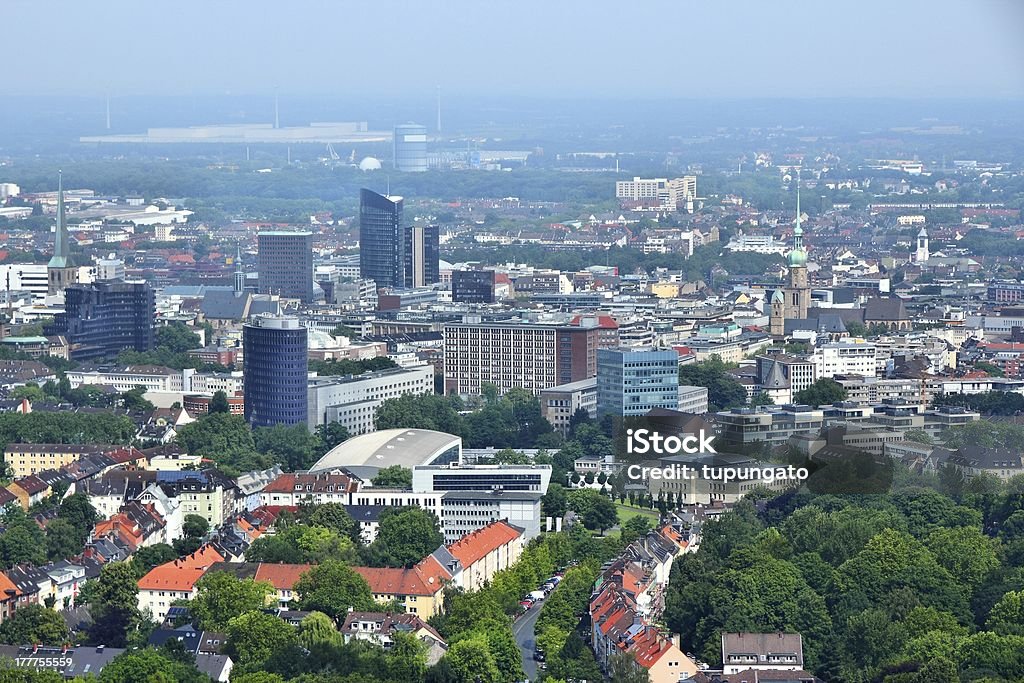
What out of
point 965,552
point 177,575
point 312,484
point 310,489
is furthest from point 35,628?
point 965,552

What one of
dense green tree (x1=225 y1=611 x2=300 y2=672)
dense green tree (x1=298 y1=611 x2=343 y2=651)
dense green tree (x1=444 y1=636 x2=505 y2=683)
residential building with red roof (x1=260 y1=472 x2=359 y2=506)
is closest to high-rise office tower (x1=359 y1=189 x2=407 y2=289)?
residential building with red roof (x1=260 y1=472 x2=359 y2=506)

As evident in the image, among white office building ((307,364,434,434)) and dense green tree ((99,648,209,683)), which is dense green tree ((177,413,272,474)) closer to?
white office building ((307,364,434,434))

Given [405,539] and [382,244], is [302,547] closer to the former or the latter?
[405,539]

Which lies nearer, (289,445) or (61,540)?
(61,540)

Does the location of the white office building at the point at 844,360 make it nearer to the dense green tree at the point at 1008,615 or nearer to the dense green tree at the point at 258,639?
the dense green tree at the point at 1008,615

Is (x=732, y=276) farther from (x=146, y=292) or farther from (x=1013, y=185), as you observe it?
(x=1013, y=185)

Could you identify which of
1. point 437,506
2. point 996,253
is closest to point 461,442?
point 437,506

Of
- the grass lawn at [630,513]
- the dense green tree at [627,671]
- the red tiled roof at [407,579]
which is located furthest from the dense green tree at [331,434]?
the dense green tree at [627,671]
